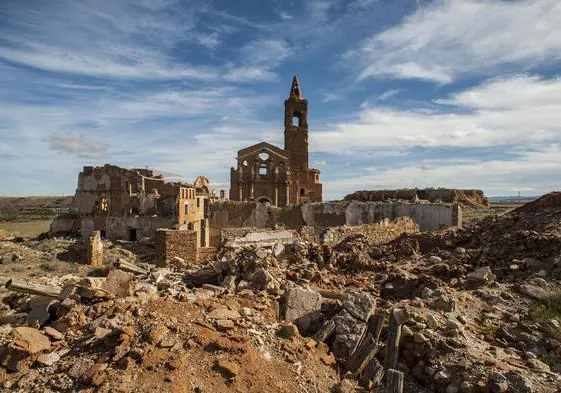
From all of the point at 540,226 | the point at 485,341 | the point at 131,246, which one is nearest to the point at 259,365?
the point at 485,341

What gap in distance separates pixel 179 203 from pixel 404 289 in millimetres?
19676

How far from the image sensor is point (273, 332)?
17.7ft

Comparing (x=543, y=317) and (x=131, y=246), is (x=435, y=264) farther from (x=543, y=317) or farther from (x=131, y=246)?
(x=131, y=246)

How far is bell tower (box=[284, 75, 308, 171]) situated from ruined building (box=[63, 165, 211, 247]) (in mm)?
11671

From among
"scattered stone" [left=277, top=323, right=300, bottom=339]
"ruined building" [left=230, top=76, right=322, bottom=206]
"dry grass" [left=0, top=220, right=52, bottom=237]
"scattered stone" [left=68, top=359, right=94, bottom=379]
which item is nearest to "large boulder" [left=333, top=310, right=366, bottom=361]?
"scattered stone" [left=277, top=323, right=300, bottom=339]

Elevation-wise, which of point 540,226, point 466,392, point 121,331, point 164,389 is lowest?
point 466,392

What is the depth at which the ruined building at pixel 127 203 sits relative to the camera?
25750 millimetres

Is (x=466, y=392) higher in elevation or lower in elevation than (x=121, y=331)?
lower

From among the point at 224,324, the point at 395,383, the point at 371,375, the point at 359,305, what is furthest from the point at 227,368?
the point at 359,305

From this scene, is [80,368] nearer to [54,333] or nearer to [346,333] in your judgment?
[54,333]

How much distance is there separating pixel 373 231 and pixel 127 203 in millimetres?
17245

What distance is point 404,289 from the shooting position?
8055mm

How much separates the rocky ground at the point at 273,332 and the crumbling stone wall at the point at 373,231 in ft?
19.3

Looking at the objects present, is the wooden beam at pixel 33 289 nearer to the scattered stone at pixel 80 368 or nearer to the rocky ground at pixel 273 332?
the rocky ground at pixel 273 332
